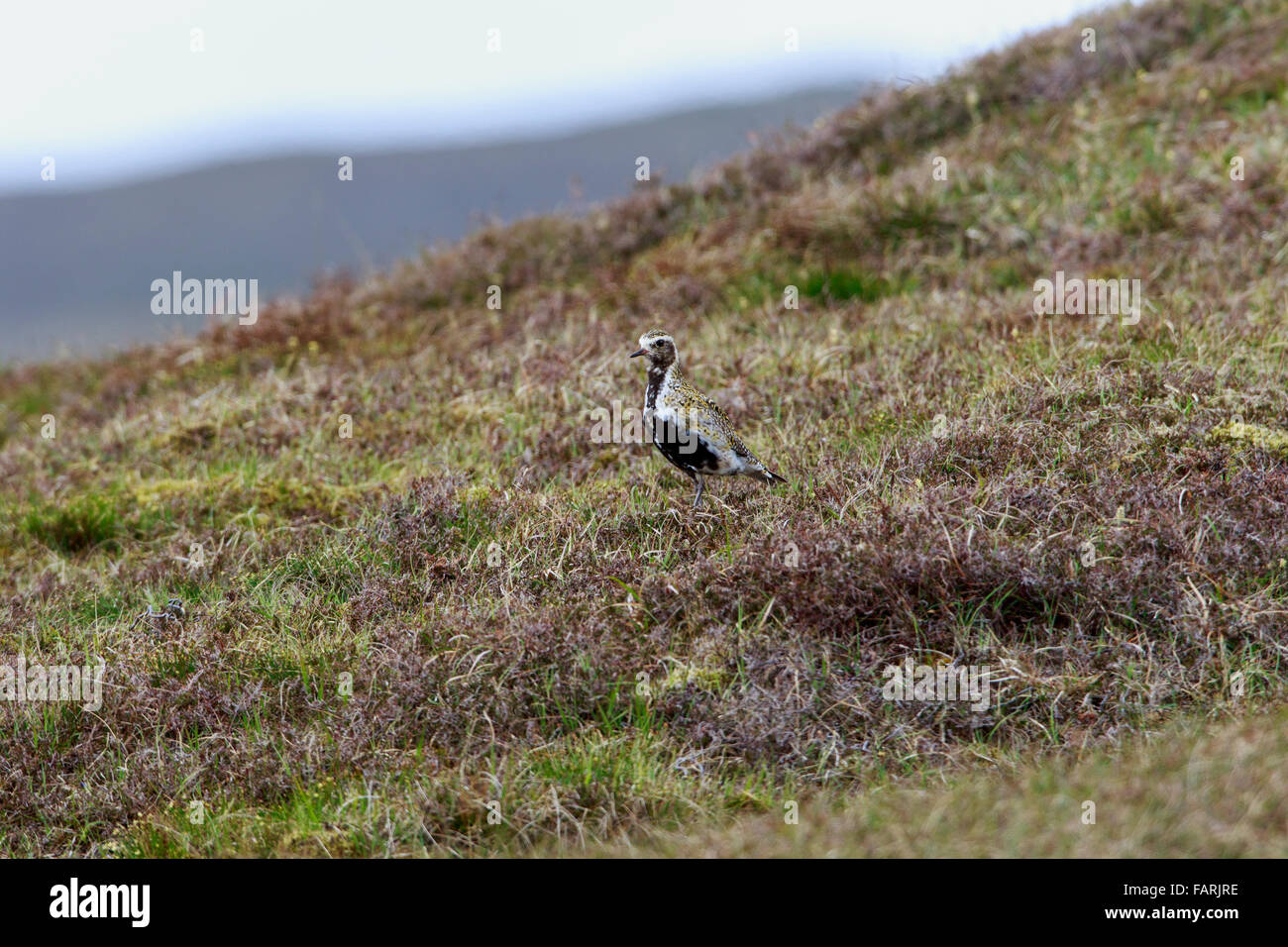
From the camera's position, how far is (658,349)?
7.50 m

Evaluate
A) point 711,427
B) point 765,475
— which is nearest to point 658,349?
point 711,427

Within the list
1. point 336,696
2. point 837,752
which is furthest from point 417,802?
point 837,752

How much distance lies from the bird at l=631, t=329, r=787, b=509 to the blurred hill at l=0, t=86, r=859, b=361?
86.9 metres

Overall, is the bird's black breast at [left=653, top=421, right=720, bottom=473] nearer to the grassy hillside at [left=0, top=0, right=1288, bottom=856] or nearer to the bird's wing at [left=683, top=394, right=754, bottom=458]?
the bird's wing at [left=683, top=394, right=754, bottom=458]

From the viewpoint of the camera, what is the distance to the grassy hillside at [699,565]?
547 centimetres

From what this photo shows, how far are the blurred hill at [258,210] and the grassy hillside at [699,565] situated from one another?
8308cm

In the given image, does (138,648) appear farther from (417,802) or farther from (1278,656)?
(1278,656)

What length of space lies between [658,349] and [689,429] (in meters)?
0.70

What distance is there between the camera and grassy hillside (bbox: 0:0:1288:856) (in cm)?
547

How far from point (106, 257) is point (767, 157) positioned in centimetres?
12705

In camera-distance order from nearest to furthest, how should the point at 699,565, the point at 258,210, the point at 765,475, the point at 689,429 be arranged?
the point at 699,565
the point at 689,429
the point at 765,475
the point at 258,210

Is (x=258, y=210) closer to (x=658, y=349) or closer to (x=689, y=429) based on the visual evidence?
(x=658, y=349)

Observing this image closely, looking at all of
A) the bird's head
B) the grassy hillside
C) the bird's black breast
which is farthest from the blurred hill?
the bird's black breast

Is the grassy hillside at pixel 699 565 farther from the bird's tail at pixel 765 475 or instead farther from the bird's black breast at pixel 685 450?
the bird's black breast at pixel 685 450
